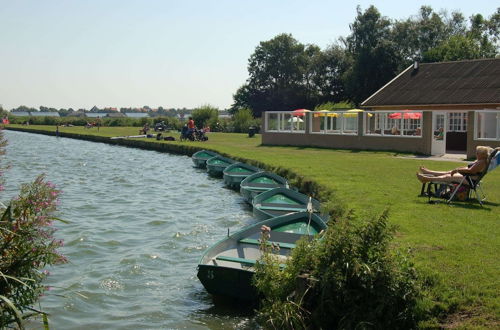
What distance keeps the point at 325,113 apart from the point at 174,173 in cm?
1134

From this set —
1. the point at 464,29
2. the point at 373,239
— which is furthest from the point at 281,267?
the point at 464,29

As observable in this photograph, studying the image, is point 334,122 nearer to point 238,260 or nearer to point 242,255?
point 242,255

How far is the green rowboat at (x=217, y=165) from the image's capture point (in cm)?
2889

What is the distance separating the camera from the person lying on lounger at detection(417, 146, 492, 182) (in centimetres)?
1350

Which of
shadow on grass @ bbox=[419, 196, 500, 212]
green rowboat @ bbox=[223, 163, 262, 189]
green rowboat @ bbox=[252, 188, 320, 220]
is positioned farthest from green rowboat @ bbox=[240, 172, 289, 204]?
shadow on grass @ bbox=[419, 196, 500, 212]

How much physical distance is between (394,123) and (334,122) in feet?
14.6

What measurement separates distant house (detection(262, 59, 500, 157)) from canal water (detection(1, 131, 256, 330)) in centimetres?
945

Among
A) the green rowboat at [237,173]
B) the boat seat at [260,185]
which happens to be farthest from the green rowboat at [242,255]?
the green rowboat at [237,173]

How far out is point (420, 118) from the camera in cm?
3256

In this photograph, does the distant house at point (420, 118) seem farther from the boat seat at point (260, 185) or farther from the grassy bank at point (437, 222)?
the boat seat at point (260, 185)

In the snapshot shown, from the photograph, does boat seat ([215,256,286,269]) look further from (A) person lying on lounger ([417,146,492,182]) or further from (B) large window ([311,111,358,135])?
(B) large window ([311,111,358,135])

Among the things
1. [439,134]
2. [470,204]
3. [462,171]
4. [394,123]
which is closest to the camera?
[462,171]

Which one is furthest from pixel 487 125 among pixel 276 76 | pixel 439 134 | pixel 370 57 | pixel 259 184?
pixel 276 76

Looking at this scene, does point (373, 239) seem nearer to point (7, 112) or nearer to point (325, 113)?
point (7, 112)
